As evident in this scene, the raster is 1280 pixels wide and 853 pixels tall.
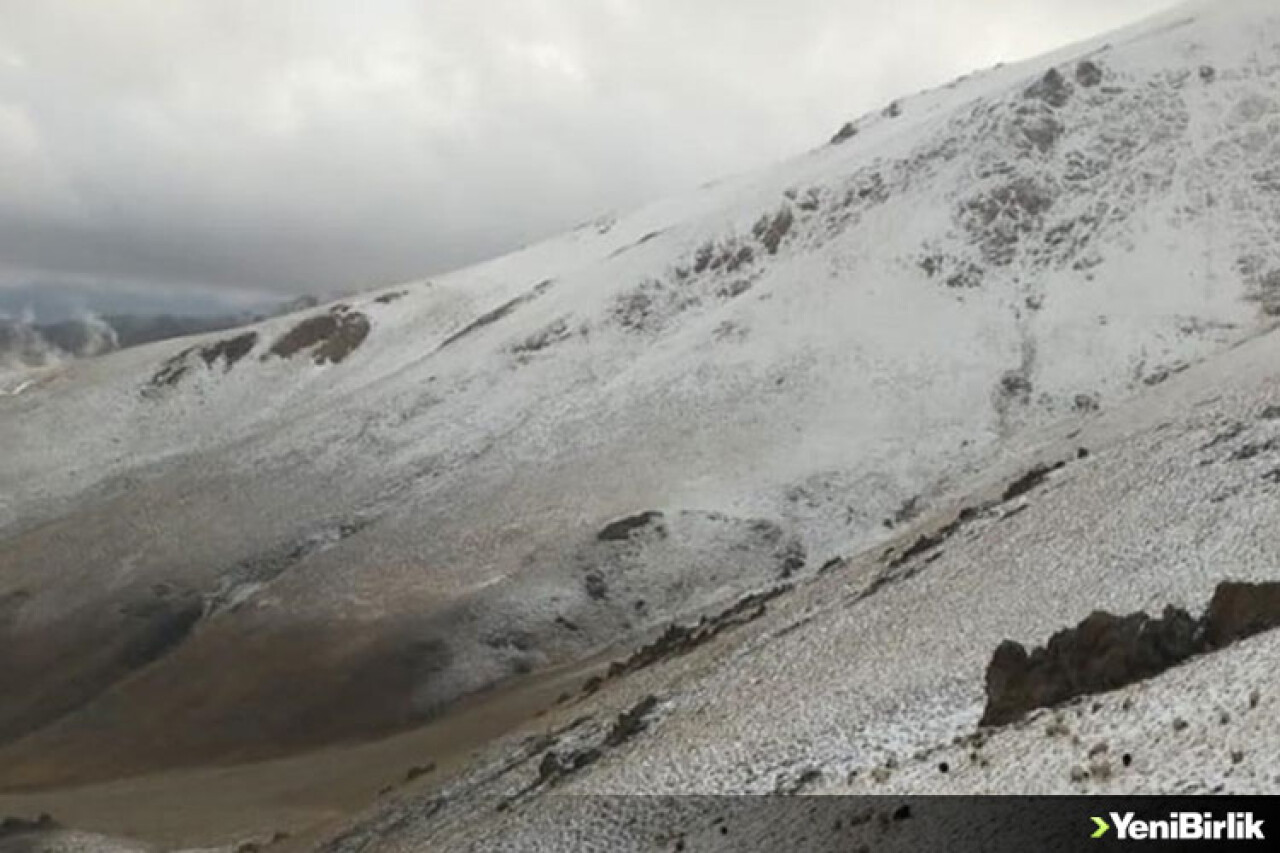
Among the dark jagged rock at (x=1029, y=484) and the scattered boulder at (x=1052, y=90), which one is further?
the scattered boulder at (x=1052, y=90)

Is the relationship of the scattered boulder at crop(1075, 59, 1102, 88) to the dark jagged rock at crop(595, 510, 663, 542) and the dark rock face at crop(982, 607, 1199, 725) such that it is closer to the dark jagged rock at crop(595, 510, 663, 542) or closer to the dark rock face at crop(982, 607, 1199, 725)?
the dark jagged rock at crop(595, 510, 663, 542)

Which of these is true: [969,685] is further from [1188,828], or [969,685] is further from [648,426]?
[648,426]

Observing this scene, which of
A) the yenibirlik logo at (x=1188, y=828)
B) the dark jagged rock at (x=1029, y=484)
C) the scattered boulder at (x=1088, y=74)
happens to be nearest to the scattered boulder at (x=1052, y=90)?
the scattered boulder at (x=1088, y=74)

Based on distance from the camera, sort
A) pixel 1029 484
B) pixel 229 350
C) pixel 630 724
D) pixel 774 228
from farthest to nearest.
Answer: pixel 229 350 < pixel 774 228 < pixel 1029 484 < pixel 630 724

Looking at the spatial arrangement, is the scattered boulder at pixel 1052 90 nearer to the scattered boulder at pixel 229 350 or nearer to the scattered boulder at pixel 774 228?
the scattered boulder at pixel 774 228

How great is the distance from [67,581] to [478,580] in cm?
2776

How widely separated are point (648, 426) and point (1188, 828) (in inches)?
2396

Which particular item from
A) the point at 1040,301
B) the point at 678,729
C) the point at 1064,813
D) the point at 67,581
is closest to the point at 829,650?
the point at 678,729

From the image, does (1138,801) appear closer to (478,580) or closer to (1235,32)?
(478,580)

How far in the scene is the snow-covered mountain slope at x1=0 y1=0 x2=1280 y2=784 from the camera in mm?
60625

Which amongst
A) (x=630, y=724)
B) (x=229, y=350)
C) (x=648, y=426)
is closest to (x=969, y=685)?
(x=630, y=724)

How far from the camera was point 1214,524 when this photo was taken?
29.4m

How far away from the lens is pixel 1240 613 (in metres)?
22.0

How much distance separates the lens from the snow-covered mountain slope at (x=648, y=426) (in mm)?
60625
